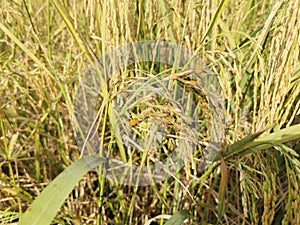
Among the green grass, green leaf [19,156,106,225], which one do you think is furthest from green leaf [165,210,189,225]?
green leaf [19,156,106,225]

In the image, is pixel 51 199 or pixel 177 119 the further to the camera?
pixel 177 119

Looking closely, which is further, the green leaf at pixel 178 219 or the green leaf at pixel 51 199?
the green leaf at pixel 178 219

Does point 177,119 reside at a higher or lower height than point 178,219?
higher

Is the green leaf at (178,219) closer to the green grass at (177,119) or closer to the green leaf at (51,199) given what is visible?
the green grass at (177,119)

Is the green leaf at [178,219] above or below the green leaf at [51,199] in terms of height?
below

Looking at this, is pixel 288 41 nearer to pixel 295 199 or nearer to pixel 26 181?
pixel 295 199

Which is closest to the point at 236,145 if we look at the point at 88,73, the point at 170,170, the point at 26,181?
the point at 170,170

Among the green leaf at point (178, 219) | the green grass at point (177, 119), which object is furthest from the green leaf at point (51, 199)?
the green leaf at point (178, 219)
